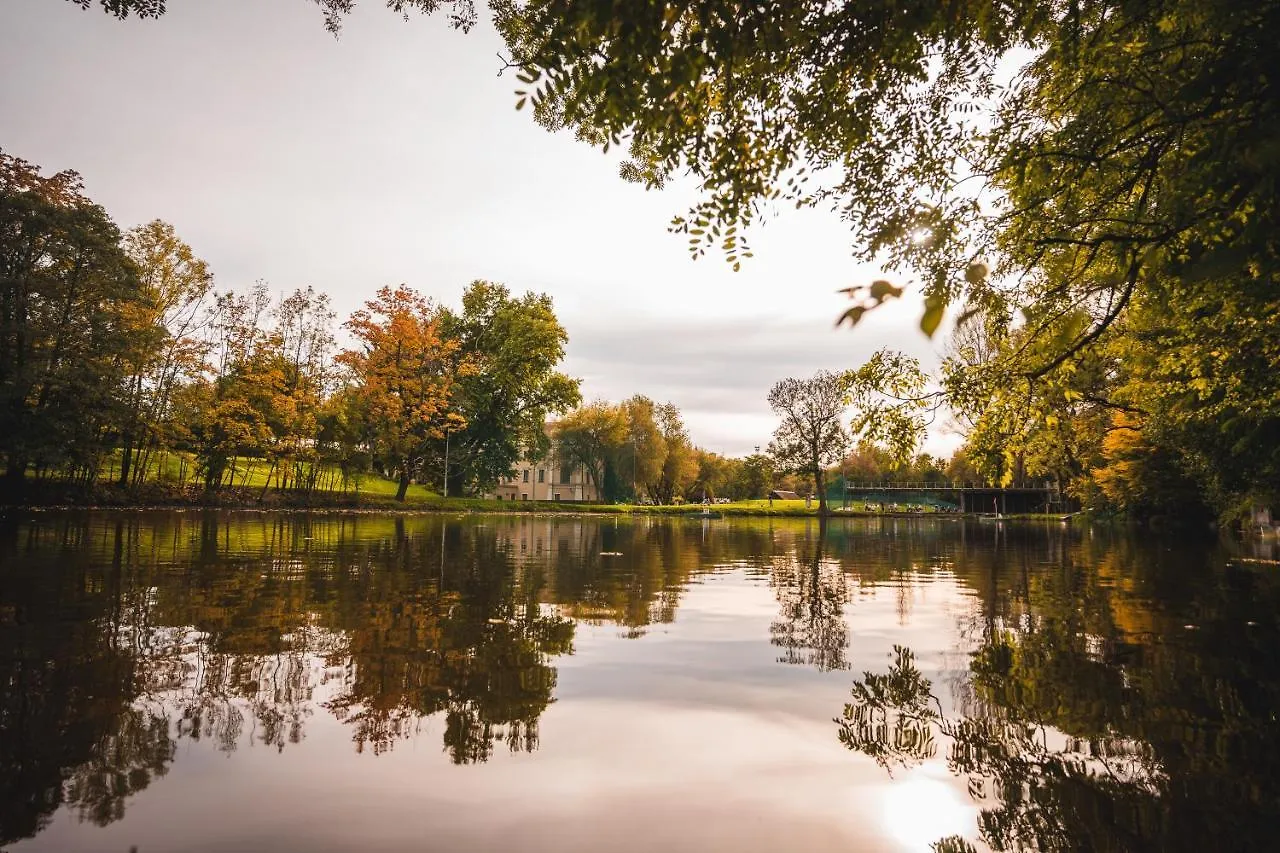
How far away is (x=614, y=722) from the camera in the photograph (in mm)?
4742

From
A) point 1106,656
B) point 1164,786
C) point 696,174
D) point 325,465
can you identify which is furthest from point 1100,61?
point 325,465

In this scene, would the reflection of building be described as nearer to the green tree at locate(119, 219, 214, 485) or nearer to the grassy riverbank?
the grassy riverbank

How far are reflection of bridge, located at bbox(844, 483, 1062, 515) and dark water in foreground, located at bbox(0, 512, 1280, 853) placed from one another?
8259cm

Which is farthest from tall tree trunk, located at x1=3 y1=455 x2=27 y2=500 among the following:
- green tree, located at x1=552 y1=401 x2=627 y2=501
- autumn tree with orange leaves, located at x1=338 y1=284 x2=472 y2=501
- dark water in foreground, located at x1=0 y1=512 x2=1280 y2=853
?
green tree, located at x1=552 y1=401 x2=627 y2=501

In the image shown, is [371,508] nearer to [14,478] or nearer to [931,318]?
[14,478]

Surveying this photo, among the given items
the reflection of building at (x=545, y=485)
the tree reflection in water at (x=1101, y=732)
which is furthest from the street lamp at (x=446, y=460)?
the reflection of building at (x=545, y=485)

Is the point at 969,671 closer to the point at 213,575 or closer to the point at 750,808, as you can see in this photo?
the point at 750,808

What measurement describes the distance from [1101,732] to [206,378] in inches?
1881

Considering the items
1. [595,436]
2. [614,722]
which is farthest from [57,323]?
[595,436]

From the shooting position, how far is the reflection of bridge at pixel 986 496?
86669 mm

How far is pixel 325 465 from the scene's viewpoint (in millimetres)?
47656

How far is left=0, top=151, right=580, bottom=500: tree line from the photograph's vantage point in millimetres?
32672

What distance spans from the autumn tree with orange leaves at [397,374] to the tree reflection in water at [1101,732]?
45503mm

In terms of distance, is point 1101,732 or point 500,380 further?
point 500,380
